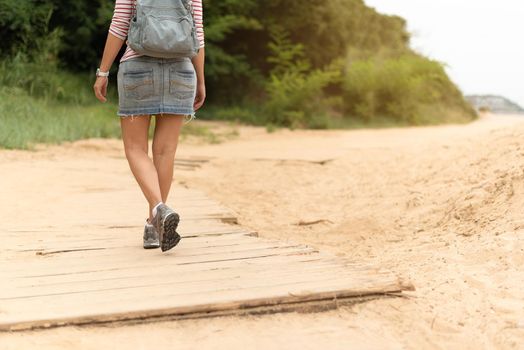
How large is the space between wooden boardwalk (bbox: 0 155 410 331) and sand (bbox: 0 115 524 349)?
→ 0.07 meters

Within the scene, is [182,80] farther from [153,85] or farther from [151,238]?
[151,238]

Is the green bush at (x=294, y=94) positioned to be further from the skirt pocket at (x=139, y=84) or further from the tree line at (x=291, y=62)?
the skirt pocket at (x=139, y=84)

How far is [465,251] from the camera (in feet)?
14.3

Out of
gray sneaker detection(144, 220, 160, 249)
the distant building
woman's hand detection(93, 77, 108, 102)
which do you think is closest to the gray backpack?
woman's hand detection(93, 77, 108, 102)

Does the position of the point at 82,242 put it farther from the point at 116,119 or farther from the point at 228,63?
the point at 228,63

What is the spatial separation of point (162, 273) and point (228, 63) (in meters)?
13.5

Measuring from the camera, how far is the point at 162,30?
3.85 metres

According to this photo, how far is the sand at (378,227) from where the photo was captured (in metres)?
3.03

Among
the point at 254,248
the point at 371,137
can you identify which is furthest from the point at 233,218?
the point at 371,137

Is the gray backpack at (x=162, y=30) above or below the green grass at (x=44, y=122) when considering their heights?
above

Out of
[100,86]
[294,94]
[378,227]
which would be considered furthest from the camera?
[294,94]

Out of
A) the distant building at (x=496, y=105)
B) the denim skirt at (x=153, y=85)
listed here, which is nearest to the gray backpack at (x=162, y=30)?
the denim skirt at (x=153, y=85)

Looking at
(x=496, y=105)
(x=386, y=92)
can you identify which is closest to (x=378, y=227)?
(x=386, y=92)

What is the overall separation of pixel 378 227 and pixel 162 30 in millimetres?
2640
